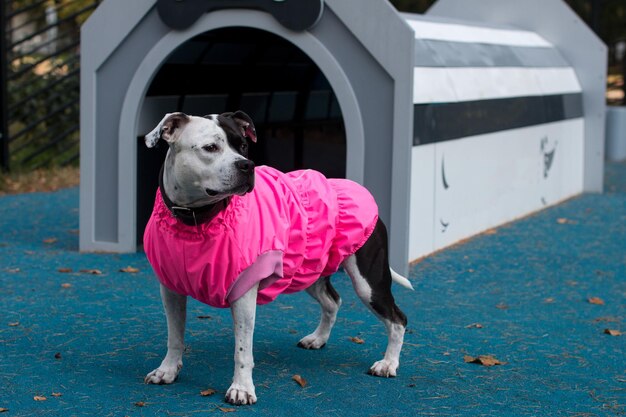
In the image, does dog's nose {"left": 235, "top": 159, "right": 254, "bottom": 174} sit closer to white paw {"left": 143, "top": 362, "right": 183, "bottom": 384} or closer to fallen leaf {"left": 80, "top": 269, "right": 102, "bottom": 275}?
white paw {"left": 143, "top": 362, "right": 183, "bottom": 384}

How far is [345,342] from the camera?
6.83 meters

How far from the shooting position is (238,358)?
546cm

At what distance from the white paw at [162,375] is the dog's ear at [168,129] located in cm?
130

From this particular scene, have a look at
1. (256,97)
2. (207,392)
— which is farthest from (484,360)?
(256,97)

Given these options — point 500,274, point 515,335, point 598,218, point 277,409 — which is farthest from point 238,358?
point 598,218

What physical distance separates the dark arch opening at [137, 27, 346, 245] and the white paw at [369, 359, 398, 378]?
4457 mm

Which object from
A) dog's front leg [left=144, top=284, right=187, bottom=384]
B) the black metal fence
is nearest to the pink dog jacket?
dog's front leg [left=144, top=284, right=187, bottom=384]

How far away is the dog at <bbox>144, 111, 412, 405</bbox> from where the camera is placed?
5191 mm

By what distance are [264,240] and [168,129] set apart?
772mm

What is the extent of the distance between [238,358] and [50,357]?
1433mm

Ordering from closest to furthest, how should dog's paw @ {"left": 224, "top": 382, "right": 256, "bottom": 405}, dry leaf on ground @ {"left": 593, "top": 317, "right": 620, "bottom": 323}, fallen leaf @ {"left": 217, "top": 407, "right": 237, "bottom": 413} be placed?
1. fallen leaf @ {"left": 217, "top": 407, "right": 237, "bottom": 413}
2. dog's paw @ {"left": 224, "top": 382, "right": 256, "bottom": 405}
3. dry leaf on ground @ {"left": 593, "top": 317, "right": 620, "bottom": 323}

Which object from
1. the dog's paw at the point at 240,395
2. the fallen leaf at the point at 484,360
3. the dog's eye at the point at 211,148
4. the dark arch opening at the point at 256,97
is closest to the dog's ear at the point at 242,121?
the dog's eye at the point at 211,148

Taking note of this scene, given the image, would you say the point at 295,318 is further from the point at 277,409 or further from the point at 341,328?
the point at 277,409

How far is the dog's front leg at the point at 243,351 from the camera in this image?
5.43m
